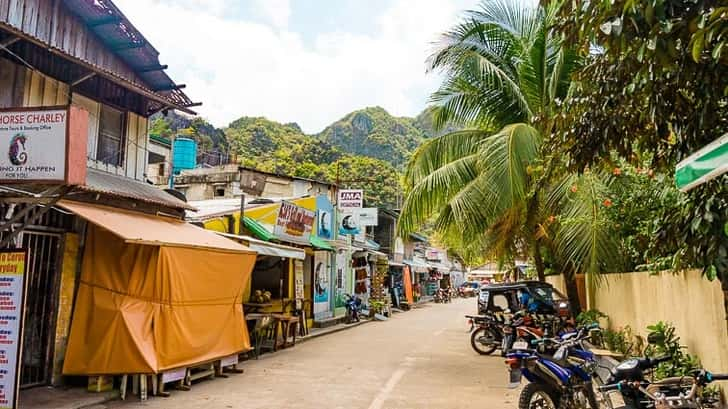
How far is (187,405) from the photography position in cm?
727

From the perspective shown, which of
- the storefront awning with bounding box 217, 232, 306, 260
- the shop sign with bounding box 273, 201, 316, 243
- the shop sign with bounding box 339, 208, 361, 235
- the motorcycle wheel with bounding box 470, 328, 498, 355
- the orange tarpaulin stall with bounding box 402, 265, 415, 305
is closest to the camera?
the storefront awning with bounding box 217, 232, 306, 260

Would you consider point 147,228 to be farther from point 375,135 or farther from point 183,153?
point 375,135

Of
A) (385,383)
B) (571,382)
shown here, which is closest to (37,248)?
(385,383)

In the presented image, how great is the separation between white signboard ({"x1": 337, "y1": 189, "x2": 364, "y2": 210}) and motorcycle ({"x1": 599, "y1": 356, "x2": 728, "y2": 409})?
15.4m

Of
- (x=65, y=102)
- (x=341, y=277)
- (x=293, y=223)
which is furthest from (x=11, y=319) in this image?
(x=341, y=277)

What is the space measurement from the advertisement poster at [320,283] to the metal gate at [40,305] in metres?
10.4

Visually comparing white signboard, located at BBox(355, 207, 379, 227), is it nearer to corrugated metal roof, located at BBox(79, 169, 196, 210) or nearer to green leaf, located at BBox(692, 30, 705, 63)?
corrugated metal roof, located at BBox(79, 169, 196, 210)

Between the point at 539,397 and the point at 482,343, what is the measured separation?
7.00 m

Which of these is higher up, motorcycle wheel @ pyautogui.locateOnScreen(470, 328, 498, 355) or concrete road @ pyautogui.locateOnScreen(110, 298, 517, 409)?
motorcycle wheel @ pyautogui.locateOnScreen(470, 328, 498, 355)

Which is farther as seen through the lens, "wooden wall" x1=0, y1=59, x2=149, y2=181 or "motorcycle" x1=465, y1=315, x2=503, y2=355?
"motorcycle" x1=465, y1=315, x2=503, y2=355

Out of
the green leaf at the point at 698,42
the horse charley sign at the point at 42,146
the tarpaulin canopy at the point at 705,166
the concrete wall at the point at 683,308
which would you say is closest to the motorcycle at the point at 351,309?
the concrete wall at the point at 683,308

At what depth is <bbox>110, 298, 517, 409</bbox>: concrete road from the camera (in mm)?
7531

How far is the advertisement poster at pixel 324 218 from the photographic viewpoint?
737 inches

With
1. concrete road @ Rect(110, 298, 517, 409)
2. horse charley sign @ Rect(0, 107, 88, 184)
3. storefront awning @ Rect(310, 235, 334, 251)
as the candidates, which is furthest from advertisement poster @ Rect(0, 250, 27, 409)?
storefront awning @ Rect(310, 235, 334, 251)
